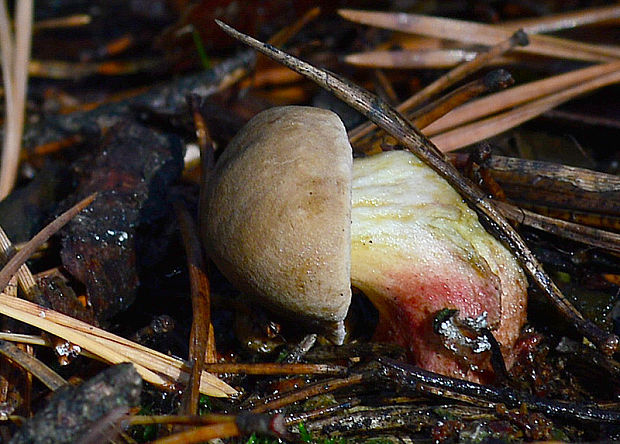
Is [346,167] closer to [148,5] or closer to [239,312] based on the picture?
[239,312]

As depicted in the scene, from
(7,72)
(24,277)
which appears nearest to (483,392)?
(24,277)

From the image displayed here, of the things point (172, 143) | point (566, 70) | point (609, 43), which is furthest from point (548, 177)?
point (172, 143)

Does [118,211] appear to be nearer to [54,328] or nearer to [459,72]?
[54,328]

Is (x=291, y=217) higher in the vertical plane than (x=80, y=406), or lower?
higher

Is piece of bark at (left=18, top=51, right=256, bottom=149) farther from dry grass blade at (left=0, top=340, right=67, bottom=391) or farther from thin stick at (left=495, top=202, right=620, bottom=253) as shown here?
thin stick at (left=495, top=202, right=620, bottom=253)

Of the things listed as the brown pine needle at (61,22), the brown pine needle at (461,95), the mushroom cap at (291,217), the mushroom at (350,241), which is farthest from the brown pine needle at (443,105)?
the brown pine needle at (61,22)

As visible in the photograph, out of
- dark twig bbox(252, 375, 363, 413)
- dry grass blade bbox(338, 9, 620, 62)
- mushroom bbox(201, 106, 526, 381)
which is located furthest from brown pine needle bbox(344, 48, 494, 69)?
dark twig bbox(252, 375, 363, 413)
